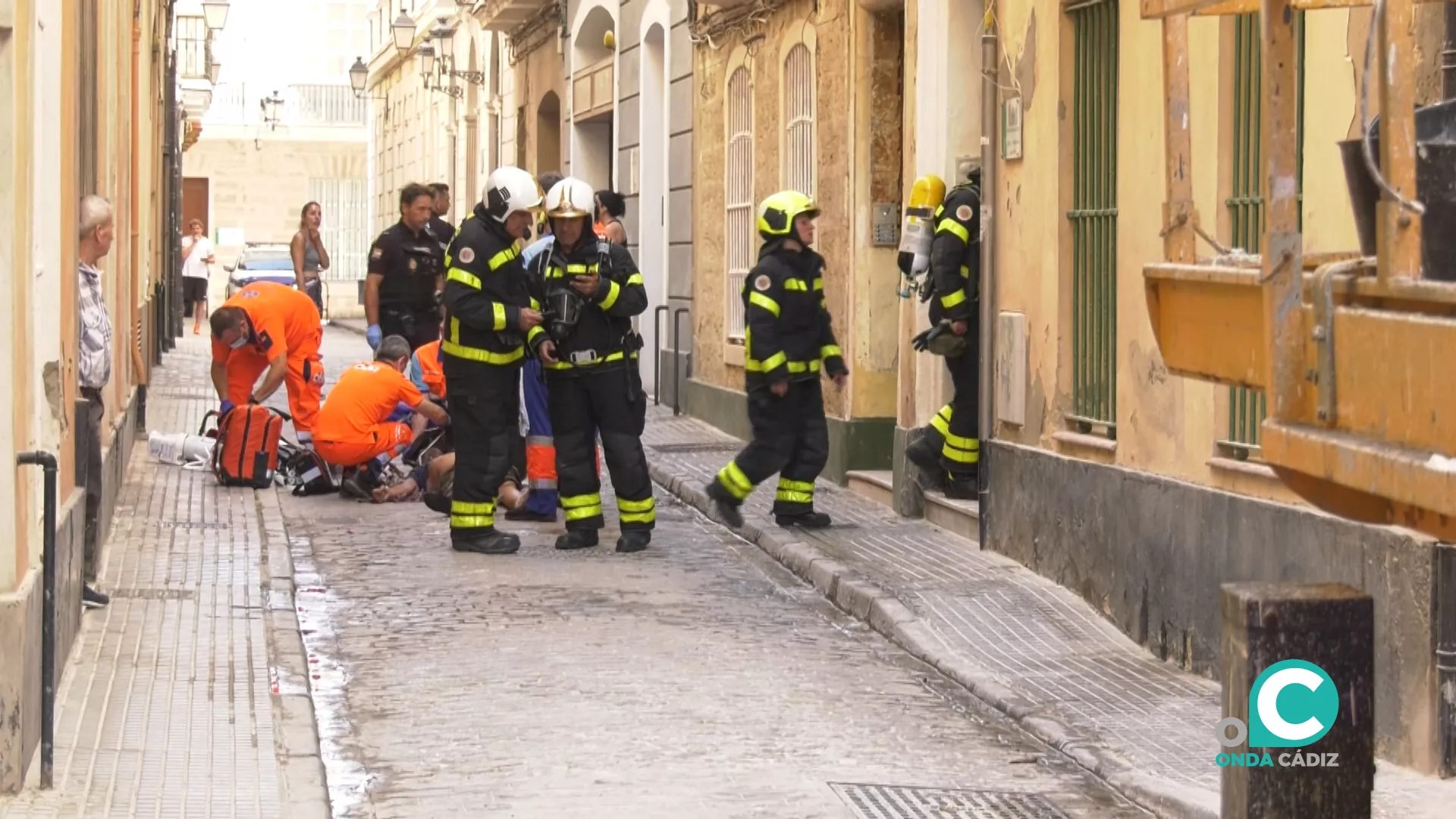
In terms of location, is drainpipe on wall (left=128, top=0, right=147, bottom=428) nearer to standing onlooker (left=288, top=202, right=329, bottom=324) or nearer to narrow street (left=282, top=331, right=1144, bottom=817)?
standing onlooker (left=288, top=202, right=329, bottom=324)

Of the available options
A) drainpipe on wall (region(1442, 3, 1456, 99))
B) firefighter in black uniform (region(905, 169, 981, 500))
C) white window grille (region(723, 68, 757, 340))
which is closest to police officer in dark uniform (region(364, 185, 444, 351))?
white window grille (region(723, 68, 757, 340))

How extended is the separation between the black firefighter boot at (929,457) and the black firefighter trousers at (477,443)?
2.30 meters

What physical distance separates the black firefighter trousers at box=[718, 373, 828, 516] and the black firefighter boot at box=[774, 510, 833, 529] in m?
0.02

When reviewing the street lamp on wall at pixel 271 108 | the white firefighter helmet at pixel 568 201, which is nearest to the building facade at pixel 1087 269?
the white firefighter helmet at pixel 568 201

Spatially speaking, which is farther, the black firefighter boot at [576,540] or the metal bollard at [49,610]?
the black firefighter boot at [576,540]

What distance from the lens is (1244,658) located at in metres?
4.52

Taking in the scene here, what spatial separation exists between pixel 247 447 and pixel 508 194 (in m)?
3.58

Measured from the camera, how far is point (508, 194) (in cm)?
1164

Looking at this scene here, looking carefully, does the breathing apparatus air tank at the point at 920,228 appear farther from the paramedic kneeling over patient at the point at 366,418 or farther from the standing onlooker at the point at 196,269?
the standing onlooker at the point at 196,269

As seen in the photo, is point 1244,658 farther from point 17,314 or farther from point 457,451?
point 457,451

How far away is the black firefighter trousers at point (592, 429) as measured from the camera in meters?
11.8

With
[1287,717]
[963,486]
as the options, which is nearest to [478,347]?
[963,486]

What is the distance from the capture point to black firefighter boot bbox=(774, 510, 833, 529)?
12.6m

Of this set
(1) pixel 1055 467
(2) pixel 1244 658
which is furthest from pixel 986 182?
(2) pixel 1244 658
